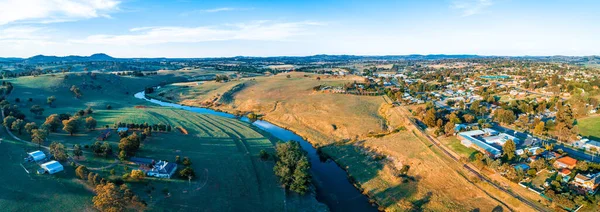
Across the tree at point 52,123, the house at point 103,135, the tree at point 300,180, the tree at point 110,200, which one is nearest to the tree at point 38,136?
the tree at point 52,123

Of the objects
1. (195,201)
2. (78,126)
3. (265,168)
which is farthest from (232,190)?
(78,126)

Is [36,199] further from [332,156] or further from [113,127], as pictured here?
[332,156]

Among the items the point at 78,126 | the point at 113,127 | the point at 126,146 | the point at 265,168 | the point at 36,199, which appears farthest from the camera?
the point at 113,127

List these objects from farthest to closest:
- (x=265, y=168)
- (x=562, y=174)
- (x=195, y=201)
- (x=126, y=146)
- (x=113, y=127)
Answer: (x=113, y=127), (x=265, y=168), (x=126, y=146), (x=562, y=174), (x=195, y=201)

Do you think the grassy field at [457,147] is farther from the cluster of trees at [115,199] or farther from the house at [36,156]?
the house at [36,156]

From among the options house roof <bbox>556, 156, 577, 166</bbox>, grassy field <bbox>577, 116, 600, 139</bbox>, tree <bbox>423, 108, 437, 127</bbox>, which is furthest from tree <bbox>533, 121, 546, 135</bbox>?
tree <bbox>423, 108, 437, 127</bbox>
